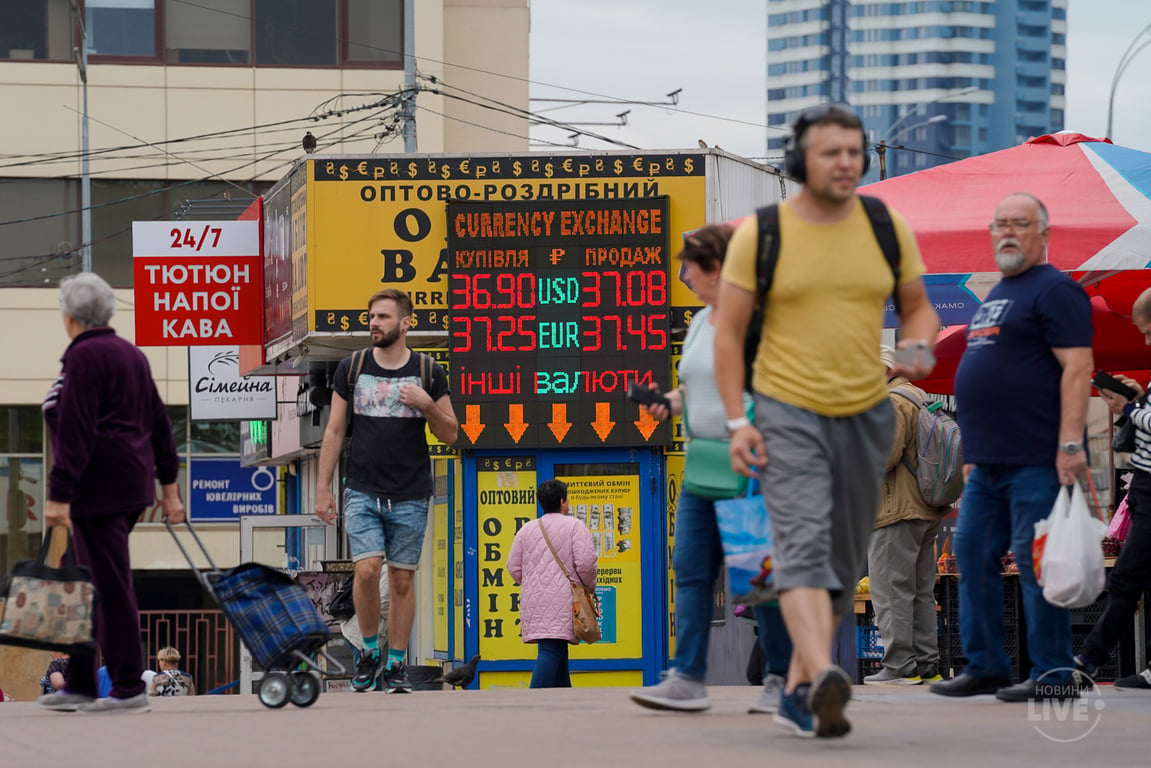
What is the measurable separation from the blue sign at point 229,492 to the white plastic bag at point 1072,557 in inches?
997

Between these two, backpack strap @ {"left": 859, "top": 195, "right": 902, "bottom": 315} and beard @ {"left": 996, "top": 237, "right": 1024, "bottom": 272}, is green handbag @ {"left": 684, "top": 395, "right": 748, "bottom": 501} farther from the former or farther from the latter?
beard @ {"left": 996, "top": 237, "right": 1024, "bottom": 272}

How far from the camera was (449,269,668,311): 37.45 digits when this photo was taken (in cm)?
1700

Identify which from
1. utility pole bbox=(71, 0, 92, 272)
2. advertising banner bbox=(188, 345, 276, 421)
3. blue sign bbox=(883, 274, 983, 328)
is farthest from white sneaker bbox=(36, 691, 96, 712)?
utility pole bbox=(71, 0, 92, 272)

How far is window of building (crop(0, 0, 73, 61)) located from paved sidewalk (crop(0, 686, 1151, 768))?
30285 mm

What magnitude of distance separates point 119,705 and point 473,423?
27.8 feet

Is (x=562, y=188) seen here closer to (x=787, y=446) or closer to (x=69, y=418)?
(x=69, y=418)

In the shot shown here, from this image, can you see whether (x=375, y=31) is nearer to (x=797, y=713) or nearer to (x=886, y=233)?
(x=886, y=233)

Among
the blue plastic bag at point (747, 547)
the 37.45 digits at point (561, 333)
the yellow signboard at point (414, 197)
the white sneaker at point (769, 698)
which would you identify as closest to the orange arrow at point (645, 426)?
the 37.45 digits at point (561, 333)

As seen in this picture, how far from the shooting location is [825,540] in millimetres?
6320

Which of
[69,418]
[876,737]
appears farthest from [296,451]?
[876,737]

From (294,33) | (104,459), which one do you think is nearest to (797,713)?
(104,459)

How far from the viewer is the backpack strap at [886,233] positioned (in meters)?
6.55

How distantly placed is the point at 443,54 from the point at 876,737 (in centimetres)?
3270

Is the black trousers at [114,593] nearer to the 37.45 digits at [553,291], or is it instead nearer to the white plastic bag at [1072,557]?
the white plastic bag at [1072,557]
